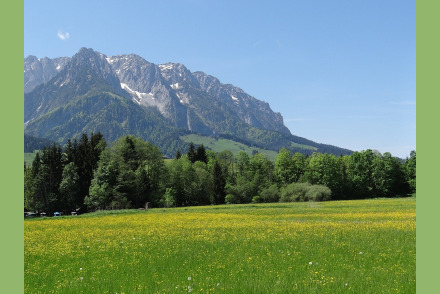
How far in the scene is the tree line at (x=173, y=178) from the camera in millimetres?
80812

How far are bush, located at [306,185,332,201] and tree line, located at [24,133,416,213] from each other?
25cm

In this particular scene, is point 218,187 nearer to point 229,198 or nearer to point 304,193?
point 229,198

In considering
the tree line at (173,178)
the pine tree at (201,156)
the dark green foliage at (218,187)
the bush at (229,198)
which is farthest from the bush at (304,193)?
the pine tree at (201,156)

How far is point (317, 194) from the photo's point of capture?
9538 cm

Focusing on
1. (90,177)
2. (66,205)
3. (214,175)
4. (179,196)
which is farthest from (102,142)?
(214,175)

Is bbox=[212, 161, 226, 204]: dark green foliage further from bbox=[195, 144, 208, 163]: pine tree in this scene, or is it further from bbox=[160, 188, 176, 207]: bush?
bbox=[195, 144, 208, 163]: pine tree

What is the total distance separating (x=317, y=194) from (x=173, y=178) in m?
37.6

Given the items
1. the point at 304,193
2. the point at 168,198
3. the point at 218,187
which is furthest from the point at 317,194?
the point at 168,198

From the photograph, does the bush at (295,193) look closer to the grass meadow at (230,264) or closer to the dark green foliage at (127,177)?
the dark green foliage at (127,177)

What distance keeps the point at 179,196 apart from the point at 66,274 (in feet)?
292

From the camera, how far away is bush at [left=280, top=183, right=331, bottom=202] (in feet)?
314

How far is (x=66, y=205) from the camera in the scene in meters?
86.6

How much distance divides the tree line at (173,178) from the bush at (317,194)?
0.25 meters

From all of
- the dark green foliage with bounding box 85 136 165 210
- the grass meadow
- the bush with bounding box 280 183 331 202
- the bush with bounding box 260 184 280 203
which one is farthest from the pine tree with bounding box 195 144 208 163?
the grass meadow
